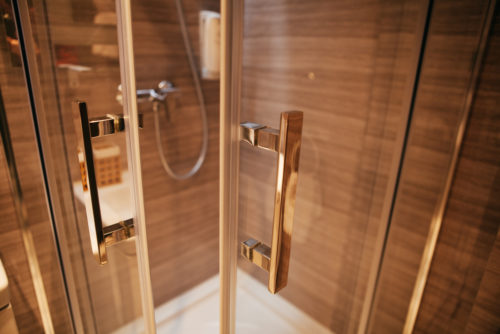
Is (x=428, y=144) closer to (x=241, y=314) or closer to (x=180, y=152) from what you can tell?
(x=241, y=314)

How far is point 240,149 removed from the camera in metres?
0.69

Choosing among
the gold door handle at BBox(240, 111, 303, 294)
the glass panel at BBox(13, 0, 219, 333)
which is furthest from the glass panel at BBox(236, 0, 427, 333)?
the glass panel at BBox(13, 0, 219, 333)

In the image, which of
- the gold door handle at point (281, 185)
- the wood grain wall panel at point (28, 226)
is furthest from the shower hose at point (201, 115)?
the gold door handle at point (281, 185)

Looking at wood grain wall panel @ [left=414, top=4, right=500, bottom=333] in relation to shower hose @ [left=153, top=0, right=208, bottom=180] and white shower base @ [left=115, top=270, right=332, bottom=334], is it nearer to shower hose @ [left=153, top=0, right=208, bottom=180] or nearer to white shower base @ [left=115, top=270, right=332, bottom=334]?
white shower base @ [left=115, top=270, right=332, bottom=334]

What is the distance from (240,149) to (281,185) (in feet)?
0.39

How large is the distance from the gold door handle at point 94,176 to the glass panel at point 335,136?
0.33 meters

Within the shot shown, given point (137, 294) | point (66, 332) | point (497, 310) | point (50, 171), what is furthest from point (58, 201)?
point (497, 310)

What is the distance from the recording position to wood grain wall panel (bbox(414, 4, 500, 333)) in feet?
3.21

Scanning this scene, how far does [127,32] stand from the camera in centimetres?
60

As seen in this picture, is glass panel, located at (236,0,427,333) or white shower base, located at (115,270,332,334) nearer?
white shower base, located at (115,270,332,334)

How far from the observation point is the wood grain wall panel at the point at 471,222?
98 cm

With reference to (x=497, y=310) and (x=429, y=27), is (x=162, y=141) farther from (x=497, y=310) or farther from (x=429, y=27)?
(x=497, y=310)

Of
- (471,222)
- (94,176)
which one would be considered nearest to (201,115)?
(94,176)

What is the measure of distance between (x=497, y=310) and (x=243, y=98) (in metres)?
1.02
